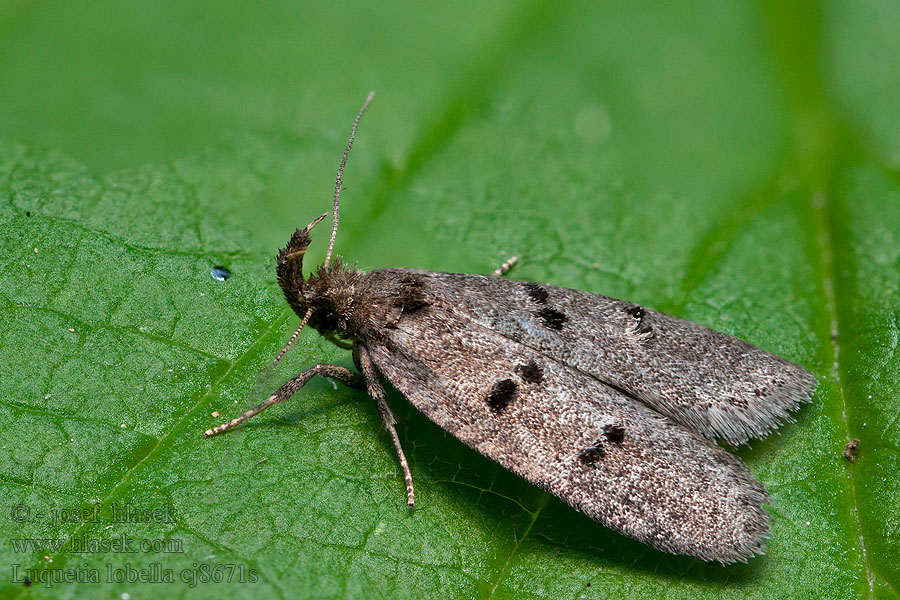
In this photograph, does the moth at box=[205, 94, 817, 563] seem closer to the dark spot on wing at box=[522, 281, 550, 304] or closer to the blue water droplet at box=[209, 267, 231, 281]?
the dark spot on wing at box=[522, 281, 550, 304]

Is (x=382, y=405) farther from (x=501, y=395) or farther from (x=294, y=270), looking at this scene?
(x=294, y=270)

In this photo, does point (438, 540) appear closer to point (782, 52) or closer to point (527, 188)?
point (527, 188)

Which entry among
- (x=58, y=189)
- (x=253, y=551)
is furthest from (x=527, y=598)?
(x=58, y=189)

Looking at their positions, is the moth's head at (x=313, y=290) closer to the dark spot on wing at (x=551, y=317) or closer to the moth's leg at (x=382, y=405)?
the moth's leg at (x=382, y=405)

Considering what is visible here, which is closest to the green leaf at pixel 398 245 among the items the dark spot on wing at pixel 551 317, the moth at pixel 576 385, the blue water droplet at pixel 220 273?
the blue water droplet at pixel 220 273

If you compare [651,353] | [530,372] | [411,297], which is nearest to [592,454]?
[530,372]
